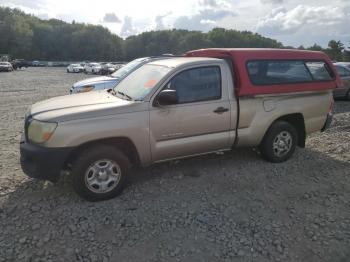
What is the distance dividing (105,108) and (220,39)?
12579 centimetres

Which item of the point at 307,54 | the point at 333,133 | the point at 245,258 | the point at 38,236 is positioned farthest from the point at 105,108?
the point at 333,133

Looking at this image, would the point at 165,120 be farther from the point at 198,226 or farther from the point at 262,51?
the point at 262,51

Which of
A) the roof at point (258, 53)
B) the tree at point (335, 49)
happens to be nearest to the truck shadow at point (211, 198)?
the roof at point (258, 53)

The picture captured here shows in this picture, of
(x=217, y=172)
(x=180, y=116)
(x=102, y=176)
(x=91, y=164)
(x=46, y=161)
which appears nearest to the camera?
(x=46, y=161)

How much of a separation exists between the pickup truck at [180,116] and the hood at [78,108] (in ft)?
0.04

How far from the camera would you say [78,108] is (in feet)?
15.0

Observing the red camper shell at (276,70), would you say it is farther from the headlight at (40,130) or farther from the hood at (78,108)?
the headlight at (40,130)

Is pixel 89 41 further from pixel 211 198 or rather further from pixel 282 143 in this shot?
pixel 211 198

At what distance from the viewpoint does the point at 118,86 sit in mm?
5750

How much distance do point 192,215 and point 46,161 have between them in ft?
6.07

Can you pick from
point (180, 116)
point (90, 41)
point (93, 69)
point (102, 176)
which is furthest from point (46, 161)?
point (90, 41)

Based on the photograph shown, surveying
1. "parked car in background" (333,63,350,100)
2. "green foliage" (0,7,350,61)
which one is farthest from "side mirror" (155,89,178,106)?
"green foliage" (0,7,350,61)

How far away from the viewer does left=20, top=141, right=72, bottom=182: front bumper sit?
427 centimetres

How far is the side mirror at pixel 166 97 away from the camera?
185 inches
